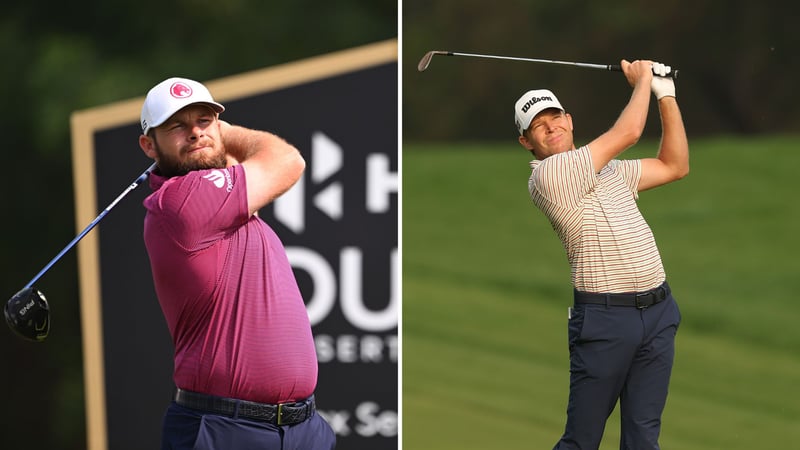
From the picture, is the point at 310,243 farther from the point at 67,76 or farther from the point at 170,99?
the point at 170,99

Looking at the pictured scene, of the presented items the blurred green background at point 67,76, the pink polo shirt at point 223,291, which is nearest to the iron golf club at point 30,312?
the pink polo shirt at point 223,291

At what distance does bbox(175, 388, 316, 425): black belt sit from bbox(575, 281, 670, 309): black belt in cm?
Result: 94

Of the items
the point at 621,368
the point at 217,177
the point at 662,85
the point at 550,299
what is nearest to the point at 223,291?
the point at 217,177

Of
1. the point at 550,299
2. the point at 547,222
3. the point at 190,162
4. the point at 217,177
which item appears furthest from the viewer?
the point at 547,222

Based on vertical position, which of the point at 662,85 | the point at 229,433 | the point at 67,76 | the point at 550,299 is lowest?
the point at 229,433

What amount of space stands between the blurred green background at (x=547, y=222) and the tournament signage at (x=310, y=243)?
1012mm

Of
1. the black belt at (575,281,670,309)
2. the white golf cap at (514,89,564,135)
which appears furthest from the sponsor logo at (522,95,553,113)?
the black belt at (575,281,670,309)

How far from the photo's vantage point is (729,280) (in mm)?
8180

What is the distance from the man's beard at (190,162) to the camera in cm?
286

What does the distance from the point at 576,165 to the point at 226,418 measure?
3.75 feet

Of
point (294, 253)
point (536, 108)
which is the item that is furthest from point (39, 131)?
point (536, 108)

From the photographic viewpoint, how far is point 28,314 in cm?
299

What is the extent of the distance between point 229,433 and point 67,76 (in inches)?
146

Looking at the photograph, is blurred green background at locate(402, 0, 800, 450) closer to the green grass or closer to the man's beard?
the green grass
